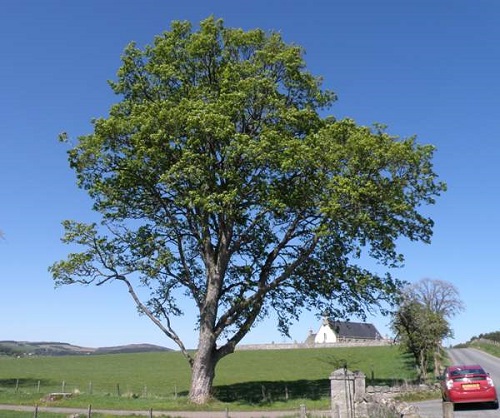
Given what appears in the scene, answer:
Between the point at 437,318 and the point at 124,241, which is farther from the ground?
the point at 124,241

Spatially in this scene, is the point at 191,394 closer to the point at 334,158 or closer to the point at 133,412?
the point at 133,412

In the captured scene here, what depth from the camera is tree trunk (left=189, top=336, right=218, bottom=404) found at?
2709cm

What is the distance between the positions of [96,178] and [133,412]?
1205cm

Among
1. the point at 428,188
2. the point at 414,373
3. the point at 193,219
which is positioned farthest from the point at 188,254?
the point at 414,373

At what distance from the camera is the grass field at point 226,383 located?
28.7 metres

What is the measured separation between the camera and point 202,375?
2745 cm

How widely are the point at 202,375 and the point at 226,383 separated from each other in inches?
735

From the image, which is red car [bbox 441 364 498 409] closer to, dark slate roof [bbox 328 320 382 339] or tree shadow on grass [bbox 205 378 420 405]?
tree shadow on grass [bbox 205 378 420 405]

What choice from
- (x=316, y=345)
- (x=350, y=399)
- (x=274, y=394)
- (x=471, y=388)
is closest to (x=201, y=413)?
(x=274, y=394)

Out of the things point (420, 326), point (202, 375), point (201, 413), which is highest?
point (420, 326)

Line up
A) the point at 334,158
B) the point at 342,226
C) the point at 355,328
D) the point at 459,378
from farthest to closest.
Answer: the point at 355,328 < the point at 342,226 < the point at 334,158 < the point at 459,378

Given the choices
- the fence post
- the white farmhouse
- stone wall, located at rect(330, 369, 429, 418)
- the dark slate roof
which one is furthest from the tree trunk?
the white farmhouse

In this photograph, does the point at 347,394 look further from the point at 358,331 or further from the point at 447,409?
the point at 358,331

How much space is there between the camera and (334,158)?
2436 centimetres
